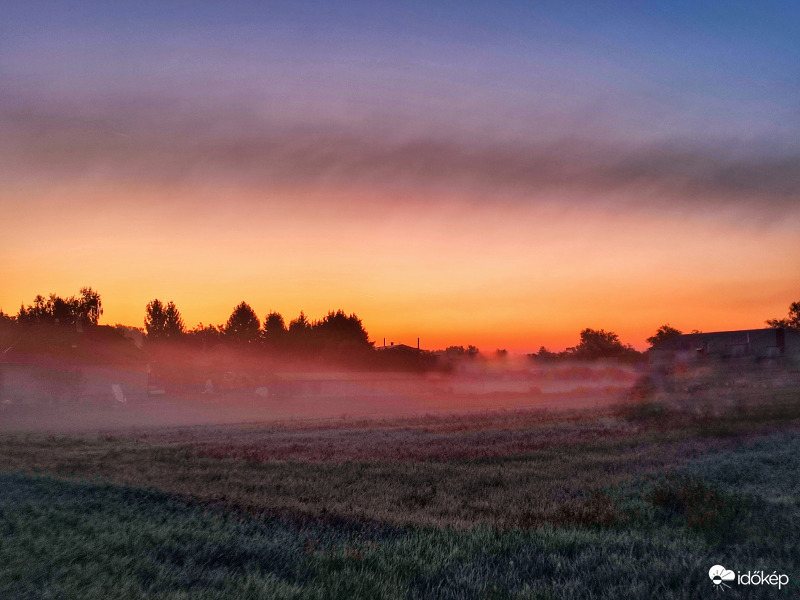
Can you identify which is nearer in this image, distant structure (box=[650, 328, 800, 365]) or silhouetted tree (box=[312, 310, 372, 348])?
distant structure (box=[650, 328, 800, 365])

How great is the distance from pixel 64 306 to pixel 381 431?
8414 cm

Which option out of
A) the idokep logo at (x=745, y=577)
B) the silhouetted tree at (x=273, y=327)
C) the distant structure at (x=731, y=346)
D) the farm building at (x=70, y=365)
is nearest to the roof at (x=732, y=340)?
the distant structure at (x=731, y=346)

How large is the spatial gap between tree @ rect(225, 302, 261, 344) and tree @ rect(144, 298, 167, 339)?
16.8 m

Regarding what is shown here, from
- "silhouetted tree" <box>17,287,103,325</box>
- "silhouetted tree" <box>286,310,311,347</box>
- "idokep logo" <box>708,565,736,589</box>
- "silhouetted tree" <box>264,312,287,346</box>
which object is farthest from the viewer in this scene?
"silhouetted tree" <box>264,312,287,346</box>

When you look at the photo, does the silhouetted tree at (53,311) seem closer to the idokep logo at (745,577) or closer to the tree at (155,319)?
the tree at (155,319)

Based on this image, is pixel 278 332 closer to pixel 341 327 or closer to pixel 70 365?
pixel 341 327

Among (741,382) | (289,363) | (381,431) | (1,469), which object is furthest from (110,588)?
(289,363)

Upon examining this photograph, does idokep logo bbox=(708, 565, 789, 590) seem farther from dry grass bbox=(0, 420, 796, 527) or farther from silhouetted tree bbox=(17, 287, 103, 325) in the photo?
silhouetted tree bbox=(17, 287, 103, 325)

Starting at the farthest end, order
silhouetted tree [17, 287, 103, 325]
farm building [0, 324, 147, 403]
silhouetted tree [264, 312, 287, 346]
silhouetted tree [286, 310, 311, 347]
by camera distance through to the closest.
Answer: silhouetted tree [264, 312, 287, 346]
silhouetted tree [286, 310, 311, 347]
silhouetted tree [17, 287, 103, 325]
farm building [0, 324, 147, 403]

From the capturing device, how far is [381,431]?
28.7 metres

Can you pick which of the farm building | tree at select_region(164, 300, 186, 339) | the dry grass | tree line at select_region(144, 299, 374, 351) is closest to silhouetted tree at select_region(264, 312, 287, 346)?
tree line at select_region(144, 299, 374, 351)

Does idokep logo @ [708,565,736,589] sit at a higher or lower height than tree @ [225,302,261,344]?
lower

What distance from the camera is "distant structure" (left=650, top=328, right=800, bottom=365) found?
92.5 meters

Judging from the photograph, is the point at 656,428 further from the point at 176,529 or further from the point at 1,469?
the point at 1,469
